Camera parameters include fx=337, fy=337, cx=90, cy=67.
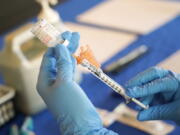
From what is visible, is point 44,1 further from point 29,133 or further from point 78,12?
point 78,12

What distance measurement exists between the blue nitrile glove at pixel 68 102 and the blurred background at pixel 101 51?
0.23m

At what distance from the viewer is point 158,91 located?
0.74 metres

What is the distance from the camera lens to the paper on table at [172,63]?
106cm

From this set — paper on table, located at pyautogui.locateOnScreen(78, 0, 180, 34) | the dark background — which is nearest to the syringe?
paper on table, located at pyautogui.locateOnScreen(78, 0, 180, 34)

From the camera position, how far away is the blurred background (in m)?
0.89

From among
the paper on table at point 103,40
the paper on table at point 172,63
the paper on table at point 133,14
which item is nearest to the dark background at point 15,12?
the paper on table at point 133,14

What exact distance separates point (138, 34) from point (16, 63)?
1.85 ft

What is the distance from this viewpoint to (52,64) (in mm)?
701

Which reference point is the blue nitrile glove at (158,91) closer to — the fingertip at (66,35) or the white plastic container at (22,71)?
the fingertip at (66,35)

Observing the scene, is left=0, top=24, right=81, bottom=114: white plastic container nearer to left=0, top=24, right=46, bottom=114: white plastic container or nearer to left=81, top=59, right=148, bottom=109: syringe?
left=0, top=24, right=46, bottom=114: white plastic container

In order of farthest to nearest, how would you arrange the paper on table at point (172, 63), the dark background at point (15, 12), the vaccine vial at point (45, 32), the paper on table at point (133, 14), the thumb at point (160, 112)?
the dark background at point (15, 12), the paper on table at point (133, 14), the paper on table at point (172, 63), the thumb at point (160, 112), the vaccine vial at point (45, 32)

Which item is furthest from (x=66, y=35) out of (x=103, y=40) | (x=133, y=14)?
(x=133, y=14)

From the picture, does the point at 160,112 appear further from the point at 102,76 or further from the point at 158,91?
the point at 102,76

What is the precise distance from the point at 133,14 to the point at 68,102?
89 cm
